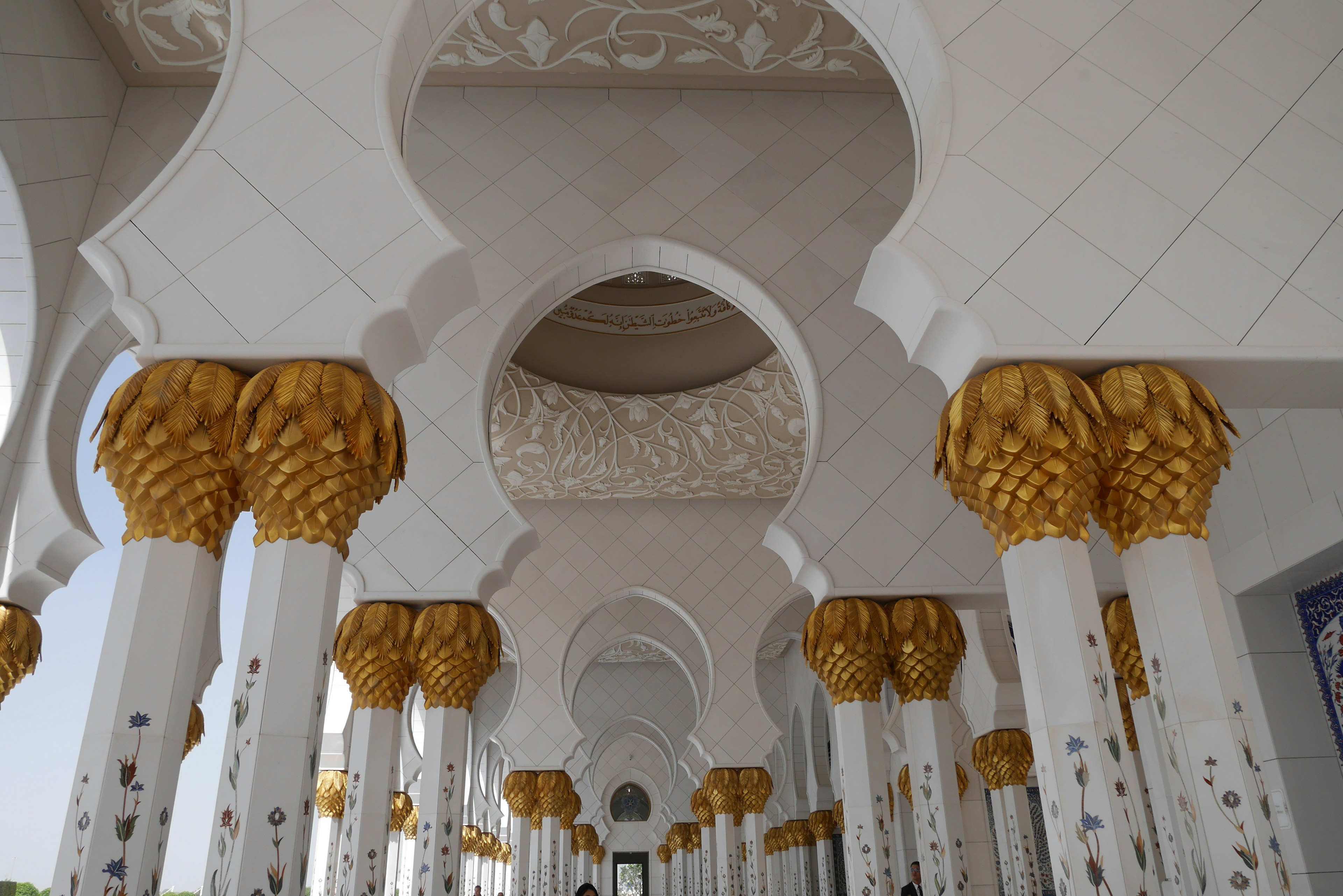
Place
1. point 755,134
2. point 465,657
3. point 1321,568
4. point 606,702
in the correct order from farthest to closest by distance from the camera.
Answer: point 606,702 < point 755,134 < point 465,657 < point 1321,568

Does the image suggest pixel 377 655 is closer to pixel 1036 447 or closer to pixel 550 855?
pixel 1036 447

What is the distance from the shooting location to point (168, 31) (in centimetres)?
548

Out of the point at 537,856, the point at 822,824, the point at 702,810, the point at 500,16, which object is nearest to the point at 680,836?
the point at 822,824

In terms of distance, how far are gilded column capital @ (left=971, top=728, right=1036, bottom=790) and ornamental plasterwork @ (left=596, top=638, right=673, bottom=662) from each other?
734 cm

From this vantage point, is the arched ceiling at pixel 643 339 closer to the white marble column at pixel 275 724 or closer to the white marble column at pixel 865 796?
the white marble column at pixel 865 796

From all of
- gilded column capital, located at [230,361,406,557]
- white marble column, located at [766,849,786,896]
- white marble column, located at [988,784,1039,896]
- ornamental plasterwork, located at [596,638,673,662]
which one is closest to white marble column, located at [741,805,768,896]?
white marble column, located at [988,784,1039,896]

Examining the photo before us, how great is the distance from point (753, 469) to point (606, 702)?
7.85 m

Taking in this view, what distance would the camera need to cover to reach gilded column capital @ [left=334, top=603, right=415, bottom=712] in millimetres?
4816

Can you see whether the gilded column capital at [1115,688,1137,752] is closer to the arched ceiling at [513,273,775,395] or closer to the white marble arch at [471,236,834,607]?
the white marble arch at [471,236,834,607]

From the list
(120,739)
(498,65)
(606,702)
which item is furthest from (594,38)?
(606,702)

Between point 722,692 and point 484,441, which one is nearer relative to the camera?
point 484,441

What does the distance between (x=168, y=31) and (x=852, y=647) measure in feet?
18.1

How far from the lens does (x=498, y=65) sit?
19.3 feet

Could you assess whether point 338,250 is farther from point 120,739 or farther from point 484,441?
point 484,441
